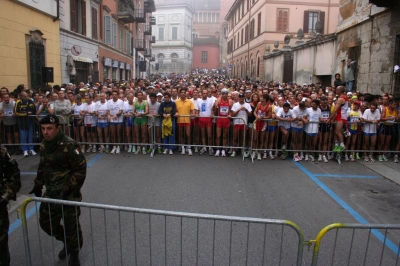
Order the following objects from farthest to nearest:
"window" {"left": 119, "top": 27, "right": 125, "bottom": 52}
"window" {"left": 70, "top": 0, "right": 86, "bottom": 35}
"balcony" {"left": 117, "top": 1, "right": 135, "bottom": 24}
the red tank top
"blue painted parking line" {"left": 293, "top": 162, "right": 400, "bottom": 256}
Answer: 1. "window" {"left": 119, "top": 27, "right": 125, "bottom": 52}
2. "balcony" {"left": 117, "top": 1, "right": 135, "bottom": 24}
3. "window" {"left": 70, "top": 0, "right": 86, "bottom": 35}
4. the red tank top
5. "blue painted parking line" {"left": 293, "top": 162, "right": 400, "bottom": 256}

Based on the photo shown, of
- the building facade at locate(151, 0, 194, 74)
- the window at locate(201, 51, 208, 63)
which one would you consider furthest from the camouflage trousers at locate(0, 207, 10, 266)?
the window at locate(201, 51, 208, 63)

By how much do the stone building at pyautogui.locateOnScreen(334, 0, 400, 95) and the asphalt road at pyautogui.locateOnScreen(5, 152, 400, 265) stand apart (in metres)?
5.06

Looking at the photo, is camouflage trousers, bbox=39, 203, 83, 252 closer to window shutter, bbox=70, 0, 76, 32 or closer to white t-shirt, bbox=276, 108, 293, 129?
white t-shirt, bbox=276, 108, 293, 129

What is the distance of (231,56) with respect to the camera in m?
60.4

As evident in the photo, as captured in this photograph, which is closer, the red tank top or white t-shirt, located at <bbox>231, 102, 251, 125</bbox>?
white t-shirt, located at <bbox>231, 102, 251, 125</bbox>

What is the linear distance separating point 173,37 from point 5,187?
8036 cm

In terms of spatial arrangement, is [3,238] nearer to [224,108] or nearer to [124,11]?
[224,108]

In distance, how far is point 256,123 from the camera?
910 cm

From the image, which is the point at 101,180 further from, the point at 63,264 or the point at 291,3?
the point at 291,3

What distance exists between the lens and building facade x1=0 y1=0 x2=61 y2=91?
11.4 meters

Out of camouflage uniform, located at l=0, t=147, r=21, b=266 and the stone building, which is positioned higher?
the stone building

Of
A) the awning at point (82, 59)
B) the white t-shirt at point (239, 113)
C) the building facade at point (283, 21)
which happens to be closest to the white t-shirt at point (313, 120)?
the white t-shirt at point (239, 113)

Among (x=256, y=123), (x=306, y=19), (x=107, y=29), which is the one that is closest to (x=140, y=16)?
(x=107, y=29)

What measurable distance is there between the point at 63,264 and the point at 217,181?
12.2ft
